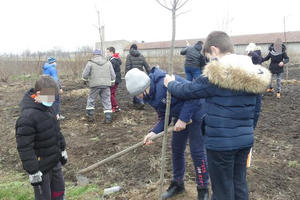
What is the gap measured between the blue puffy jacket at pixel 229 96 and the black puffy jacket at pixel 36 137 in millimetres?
1384

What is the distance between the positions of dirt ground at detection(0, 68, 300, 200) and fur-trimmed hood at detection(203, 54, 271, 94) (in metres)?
1.77

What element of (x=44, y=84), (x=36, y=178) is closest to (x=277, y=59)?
(x=44, y=84)

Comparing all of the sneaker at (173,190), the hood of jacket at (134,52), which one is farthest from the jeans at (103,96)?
the sneaker at (173,190)

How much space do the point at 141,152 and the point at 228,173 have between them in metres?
2.61

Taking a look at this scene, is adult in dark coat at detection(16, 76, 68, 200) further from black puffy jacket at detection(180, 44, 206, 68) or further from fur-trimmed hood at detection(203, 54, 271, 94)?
black puffy jacket at detection(180, 44, 206, 68)

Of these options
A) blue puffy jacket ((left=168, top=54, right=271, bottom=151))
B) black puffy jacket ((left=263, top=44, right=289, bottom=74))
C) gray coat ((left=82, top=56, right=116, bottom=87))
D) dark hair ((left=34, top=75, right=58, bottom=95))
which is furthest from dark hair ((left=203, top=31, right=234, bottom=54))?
black puffy jacket ((left=263, top=44, right=289, bottom=74))

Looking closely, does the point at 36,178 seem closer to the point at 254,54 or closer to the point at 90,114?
the point at 90,114

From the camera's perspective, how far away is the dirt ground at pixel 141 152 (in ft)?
11.2

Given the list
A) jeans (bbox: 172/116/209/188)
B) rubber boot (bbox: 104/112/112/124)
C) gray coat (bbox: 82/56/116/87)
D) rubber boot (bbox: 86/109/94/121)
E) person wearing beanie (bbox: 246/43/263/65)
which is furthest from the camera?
person wearing beanie (bbox: 246/43/263/65)

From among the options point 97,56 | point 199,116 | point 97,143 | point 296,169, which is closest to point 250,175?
point 296,169

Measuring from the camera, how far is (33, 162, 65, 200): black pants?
8.27 ft

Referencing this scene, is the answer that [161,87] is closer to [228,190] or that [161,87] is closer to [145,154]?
[228,190]

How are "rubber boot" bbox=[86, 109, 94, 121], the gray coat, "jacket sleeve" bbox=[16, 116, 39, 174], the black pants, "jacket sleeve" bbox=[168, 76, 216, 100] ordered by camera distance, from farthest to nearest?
"rubber boot" bbox=[86, 109, 94, 121]
the gray coat
the black pants
"jacket sleeve" bbox=[16, 116, 39, 174]
"jacket sleeve" bbox=[168, 76, 216, 100]

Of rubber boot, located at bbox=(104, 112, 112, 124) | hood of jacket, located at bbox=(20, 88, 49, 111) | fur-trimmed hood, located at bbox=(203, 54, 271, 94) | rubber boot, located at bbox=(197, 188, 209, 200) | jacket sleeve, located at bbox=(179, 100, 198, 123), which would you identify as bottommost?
rubber boot, located at bbox=(197, 188, 209, 200)
